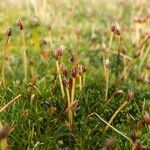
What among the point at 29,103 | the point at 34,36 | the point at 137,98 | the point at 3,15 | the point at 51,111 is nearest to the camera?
the point at 51,111

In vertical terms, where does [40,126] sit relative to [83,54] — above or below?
above

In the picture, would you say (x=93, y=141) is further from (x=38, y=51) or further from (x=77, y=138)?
(x=38, y=51)

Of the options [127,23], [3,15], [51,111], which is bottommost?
[127,23]

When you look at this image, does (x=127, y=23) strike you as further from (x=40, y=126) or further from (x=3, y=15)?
(x=40, y=126)

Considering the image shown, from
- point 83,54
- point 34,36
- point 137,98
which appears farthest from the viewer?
point 34,36

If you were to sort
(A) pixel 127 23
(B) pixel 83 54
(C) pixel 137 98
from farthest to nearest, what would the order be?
(A) pixel 127 23 → (B) pixel 83 54 → (C) pixel 137 98

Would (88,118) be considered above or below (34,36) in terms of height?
above

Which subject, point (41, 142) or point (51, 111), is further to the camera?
point (51, 111)

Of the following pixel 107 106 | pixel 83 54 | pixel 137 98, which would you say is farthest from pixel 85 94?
pixel 83 54

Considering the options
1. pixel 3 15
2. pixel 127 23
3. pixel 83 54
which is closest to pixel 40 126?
pixel 83 54
